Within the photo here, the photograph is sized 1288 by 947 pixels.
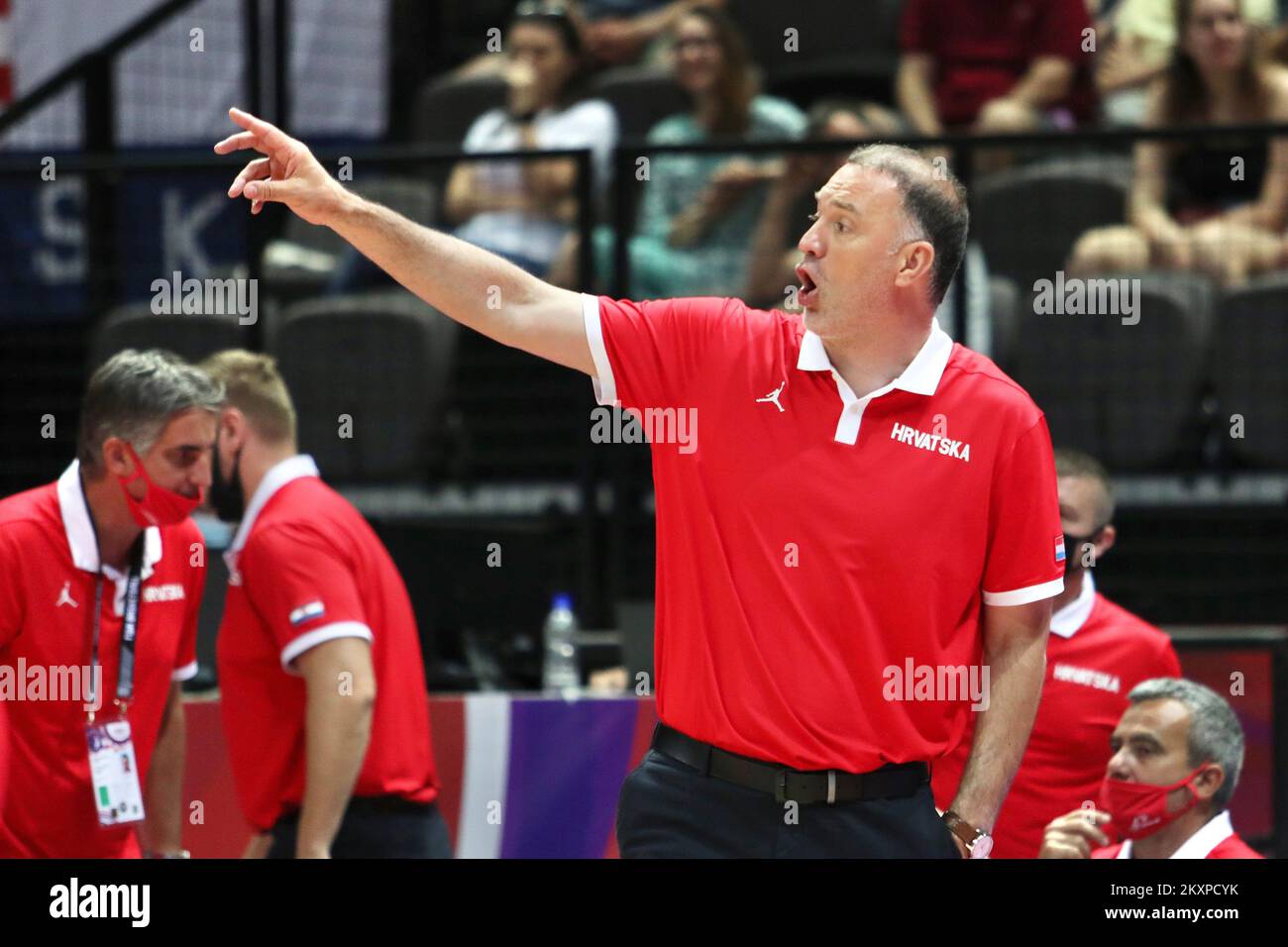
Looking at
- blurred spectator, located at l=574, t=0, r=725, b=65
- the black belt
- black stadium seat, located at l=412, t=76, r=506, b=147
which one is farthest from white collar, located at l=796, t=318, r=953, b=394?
blurred spectator, located at l=574, t=0, r=725, b=65

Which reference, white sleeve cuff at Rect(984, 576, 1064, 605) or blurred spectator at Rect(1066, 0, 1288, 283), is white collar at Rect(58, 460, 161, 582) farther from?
blurred spectator at Rect(1066, 0, 1288, 283)

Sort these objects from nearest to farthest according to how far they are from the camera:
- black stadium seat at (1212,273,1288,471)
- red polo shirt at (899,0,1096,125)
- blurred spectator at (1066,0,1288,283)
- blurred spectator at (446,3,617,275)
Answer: black stadium seat at (1212,273,1288,471) → blurred spectator at (1066,0,1288,283) → blurred spectator at (446,3,617,275) → red polo shirt at (899,0,1096,125)

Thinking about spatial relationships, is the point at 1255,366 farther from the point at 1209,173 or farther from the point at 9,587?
the point at 9,587

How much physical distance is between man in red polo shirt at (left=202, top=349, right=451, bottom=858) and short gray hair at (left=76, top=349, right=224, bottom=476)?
57 cm

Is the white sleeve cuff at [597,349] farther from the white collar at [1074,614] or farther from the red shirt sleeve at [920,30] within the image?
the red shirt sleeve at [920,30]

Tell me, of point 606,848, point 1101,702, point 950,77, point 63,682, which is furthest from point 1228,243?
point 63,682

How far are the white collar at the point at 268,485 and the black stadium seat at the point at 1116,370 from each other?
2.72 metres

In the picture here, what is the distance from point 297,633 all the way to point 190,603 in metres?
A: 0.30

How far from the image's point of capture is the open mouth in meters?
3.85

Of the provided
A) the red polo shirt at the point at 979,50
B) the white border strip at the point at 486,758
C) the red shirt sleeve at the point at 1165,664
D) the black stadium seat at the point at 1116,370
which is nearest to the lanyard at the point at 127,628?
the white border strip at the point at 486,758

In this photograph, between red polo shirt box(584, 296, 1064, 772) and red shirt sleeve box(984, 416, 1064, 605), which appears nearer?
red polo shirt box(584, 296, 1064, 772)

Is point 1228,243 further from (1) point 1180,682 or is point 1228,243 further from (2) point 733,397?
(2) point 733,397

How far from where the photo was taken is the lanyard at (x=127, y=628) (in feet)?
15.8

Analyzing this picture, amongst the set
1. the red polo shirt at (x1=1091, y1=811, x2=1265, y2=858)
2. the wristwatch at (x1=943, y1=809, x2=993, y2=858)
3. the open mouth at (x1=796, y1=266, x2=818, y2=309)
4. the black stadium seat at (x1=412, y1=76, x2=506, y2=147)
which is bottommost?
the red polo shirt at (x1=1091, y1=811, x2=1265, y2=858)
